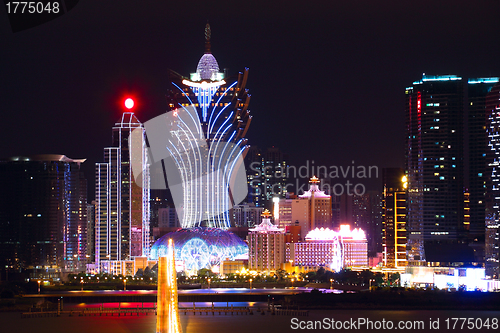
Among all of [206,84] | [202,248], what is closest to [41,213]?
[202,248]

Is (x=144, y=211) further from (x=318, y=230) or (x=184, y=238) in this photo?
(x=318, y=230)

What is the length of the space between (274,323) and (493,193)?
62188 millimetres

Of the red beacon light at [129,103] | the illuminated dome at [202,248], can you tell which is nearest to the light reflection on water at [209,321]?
the illuminated dome at [202,248]

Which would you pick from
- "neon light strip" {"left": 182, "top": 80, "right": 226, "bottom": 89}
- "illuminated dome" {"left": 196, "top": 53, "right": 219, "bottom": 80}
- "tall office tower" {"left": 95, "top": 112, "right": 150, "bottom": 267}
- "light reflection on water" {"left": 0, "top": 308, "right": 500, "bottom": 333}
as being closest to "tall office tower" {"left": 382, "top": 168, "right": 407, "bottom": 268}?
"neon light strip" {"left": 182, "top": 80, "right": 226, "bottom": 89}

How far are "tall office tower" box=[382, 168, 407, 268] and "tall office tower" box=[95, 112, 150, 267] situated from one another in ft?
155

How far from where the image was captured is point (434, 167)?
172m

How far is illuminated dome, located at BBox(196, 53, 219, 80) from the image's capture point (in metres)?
177

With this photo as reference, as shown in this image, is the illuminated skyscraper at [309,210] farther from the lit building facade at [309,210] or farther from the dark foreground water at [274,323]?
the dark foreground water at [274,323]

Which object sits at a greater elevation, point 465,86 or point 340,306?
point 465,86

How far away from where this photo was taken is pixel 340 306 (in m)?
105

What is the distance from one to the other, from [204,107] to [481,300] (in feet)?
259

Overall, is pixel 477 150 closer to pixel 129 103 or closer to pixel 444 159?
pixel 444 159

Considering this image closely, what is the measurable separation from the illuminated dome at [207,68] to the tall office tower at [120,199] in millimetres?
24355

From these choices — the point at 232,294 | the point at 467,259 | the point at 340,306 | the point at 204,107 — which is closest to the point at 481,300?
the point at 340,306
